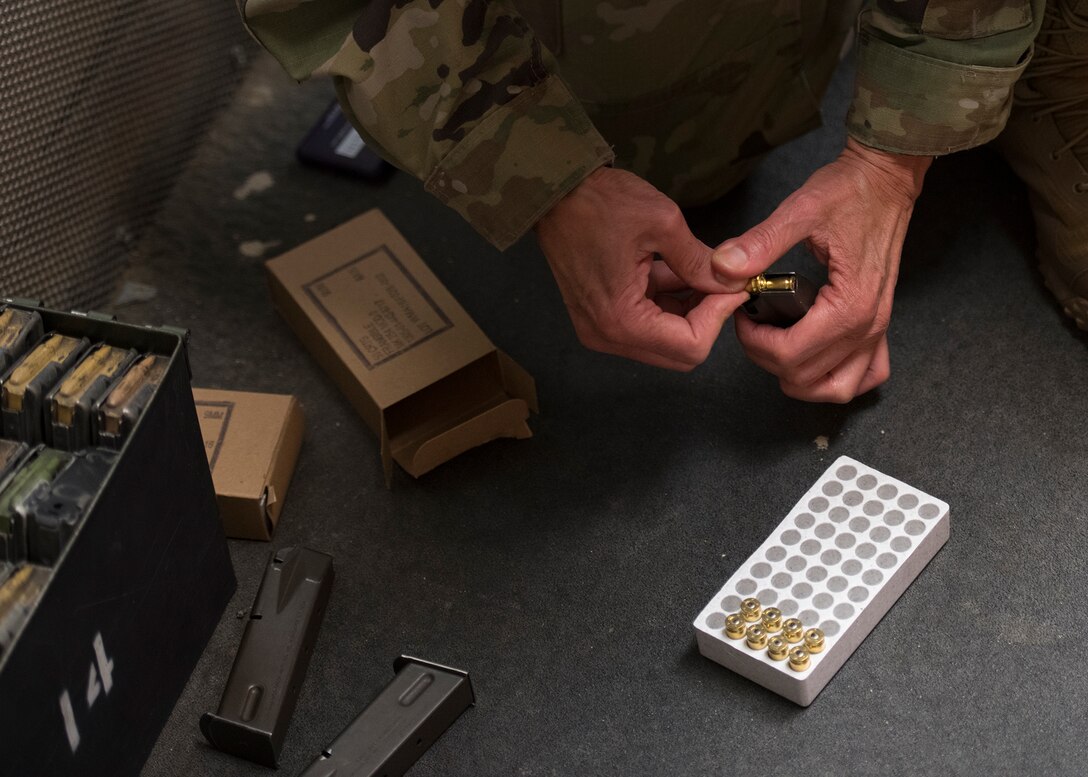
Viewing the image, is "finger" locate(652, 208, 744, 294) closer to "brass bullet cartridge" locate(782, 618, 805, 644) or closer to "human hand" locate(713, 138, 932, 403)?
"human hand" locate(713, 138, 932, 403)

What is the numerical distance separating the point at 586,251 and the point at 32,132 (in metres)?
0.67

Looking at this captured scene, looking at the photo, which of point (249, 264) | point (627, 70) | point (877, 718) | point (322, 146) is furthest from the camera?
point (322, 146)

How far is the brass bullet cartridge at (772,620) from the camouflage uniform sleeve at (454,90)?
0.41 m

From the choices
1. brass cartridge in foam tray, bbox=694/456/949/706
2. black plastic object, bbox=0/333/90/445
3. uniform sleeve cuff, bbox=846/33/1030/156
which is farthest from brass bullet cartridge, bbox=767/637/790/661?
black plastic object, bbox=0/333/90/445

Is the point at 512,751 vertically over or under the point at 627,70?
under

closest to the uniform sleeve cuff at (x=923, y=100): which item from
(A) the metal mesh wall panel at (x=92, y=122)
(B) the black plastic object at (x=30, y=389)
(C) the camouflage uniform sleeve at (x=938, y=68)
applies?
(C) the camouflage uniform sleeve at (x=938, y=68)

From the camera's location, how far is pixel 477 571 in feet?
3.98

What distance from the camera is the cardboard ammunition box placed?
87 cm

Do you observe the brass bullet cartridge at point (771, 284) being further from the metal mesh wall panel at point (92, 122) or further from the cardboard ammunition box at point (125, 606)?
the metal mesh wall panel at point (92, 122)

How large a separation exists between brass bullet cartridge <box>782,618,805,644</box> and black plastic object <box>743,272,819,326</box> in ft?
0.94

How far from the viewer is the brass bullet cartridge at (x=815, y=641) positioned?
3.46 feet

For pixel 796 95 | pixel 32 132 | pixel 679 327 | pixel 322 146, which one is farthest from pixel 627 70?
pixel 32 132

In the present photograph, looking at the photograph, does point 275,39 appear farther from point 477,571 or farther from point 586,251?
point 477,571

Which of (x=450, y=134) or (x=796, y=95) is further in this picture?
(x=796, y=95)
